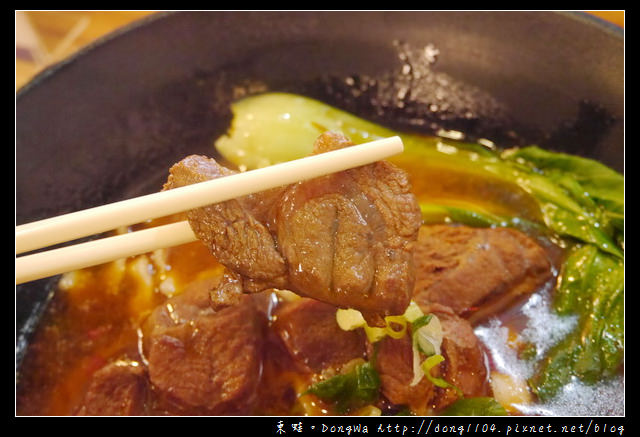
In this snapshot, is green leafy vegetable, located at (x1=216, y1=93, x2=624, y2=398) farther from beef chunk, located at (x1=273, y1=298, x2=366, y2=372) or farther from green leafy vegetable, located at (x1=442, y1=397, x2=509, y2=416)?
beef chunk, located at (x1=273, y1=298, x2=366, y2=372)

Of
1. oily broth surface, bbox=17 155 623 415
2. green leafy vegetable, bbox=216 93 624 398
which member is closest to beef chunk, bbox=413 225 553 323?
oily broth surface, bbox=17 155 623 415

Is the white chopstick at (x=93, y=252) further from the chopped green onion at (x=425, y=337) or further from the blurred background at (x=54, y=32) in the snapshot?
the blurred background at (x=54, y=32)

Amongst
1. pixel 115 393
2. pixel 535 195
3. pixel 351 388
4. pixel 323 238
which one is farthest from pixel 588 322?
pixel 115 393

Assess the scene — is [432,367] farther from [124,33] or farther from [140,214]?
[124,33]

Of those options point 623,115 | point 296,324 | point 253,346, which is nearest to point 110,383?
point 253,346

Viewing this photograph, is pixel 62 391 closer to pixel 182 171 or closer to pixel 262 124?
pixel 182 171
